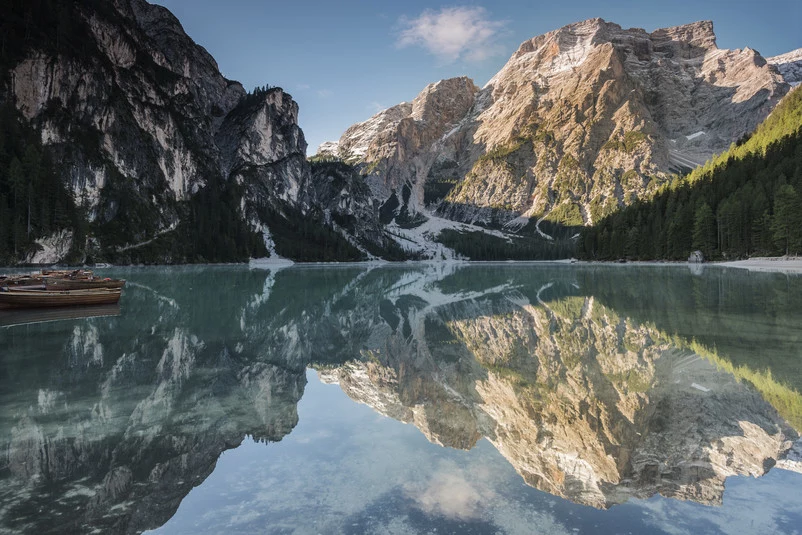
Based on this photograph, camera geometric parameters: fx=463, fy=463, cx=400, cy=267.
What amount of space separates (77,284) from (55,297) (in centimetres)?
167

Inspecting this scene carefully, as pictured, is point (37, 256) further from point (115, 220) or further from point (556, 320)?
point (556, 320)

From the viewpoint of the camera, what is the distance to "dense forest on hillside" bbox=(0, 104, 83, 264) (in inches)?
3350

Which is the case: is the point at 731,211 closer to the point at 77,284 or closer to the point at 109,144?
the point at 77,284

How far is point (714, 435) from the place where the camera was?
27.2 feet

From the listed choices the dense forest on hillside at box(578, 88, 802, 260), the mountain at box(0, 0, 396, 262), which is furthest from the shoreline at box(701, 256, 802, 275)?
the mountain at box(0, 0, 396, 262)

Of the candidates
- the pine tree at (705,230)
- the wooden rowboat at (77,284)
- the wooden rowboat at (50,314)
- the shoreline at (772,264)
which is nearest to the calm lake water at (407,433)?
the wooden rowboat at (50,314)

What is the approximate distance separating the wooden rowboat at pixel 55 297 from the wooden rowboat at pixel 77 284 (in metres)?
0.63

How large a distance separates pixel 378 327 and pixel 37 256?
99065mm

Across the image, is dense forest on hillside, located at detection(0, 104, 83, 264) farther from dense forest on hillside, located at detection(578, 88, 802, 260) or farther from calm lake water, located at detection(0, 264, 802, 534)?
dense forest on hillside, located at detection(578, 88, 802, 260)

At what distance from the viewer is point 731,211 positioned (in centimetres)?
9006

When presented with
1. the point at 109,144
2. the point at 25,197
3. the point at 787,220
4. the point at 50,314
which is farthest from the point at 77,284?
the point at 109,144

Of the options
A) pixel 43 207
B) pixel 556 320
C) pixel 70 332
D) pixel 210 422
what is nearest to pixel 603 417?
pixel 210 422

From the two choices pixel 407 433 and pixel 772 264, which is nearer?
pixel 407 433

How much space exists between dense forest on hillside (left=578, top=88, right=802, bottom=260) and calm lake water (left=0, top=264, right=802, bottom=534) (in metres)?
80.5
